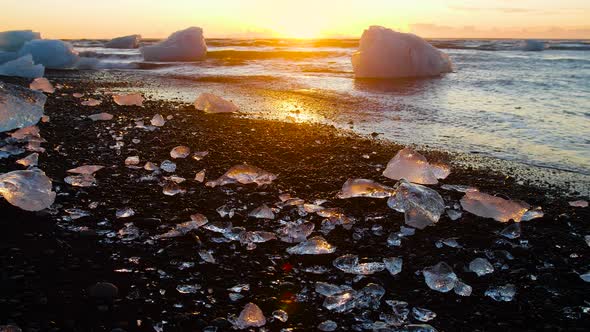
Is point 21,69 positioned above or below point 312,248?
above

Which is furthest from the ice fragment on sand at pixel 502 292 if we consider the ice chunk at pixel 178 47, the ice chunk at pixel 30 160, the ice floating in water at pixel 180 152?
the ice chunk at pixel 178 47

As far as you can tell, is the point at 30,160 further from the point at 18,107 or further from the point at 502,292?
the point at 502,292

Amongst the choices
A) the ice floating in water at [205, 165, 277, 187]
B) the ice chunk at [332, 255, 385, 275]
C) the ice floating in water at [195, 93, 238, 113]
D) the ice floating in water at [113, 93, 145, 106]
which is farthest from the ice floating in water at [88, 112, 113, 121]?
the ice chunk at [332, 255, 385, 275]

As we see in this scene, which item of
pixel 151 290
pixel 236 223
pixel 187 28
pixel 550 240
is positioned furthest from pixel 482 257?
pixel 187 28

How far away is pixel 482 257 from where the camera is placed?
2.33 meters

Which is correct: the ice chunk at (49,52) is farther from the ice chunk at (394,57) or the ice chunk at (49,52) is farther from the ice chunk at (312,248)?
the ice chunk at (312,248)

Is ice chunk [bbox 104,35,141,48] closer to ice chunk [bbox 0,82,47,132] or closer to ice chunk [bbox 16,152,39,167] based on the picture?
ice chunk [bbox 0,82,47,132]

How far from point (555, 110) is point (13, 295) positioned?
749cm

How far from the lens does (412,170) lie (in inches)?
135

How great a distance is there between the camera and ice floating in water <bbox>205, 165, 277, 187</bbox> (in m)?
3.29

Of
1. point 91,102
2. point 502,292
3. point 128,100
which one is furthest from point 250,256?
point 91,102

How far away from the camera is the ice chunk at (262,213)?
273 centimetres

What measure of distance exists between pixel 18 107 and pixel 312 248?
12.6 ft

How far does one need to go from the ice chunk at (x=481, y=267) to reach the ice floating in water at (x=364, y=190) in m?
0.90
